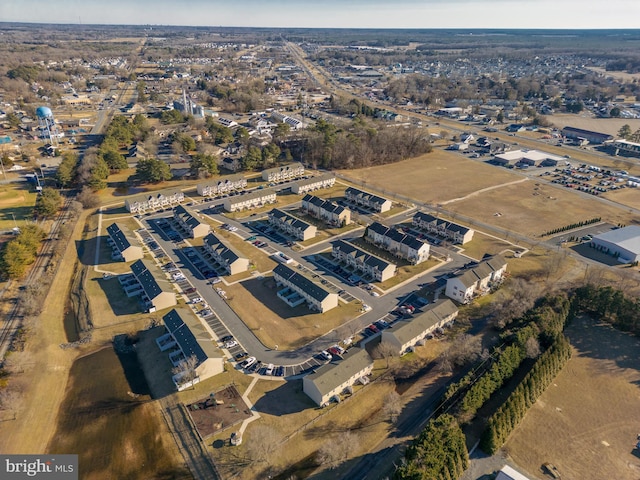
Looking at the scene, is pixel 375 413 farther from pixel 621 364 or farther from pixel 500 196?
pixel 500 196

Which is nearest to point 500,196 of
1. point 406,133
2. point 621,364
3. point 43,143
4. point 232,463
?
point 406,133

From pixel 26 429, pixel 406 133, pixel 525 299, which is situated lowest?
pixel 26 429

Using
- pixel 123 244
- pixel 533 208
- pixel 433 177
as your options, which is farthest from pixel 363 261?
pixel 433 177

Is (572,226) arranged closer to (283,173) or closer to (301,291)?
(301,291)

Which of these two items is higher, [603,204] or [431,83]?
[431,83]

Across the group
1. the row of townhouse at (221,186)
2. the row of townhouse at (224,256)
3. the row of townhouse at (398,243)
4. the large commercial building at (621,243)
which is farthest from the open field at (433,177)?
the row of townhouse at (224,256)

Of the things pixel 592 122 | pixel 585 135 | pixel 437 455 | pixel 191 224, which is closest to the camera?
pixel 437 455

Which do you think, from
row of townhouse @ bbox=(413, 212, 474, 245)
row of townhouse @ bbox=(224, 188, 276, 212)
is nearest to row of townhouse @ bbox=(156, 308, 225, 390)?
row of townhouse @ bbox=(224, 188, 276, 212)
